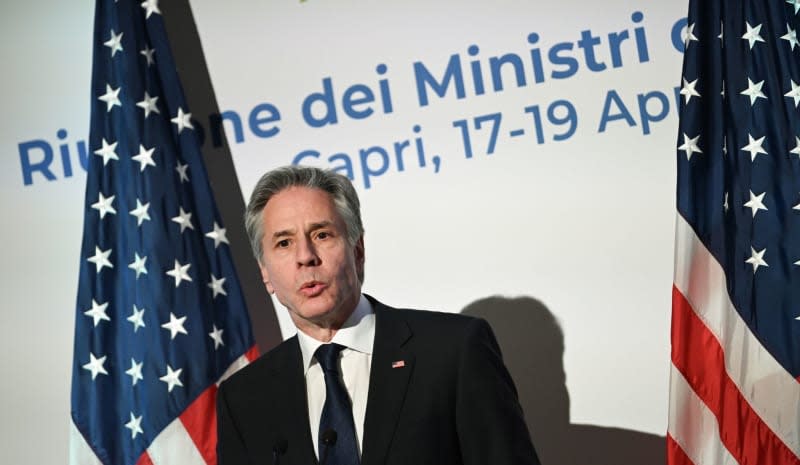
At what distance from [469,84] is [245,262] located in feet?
3.83

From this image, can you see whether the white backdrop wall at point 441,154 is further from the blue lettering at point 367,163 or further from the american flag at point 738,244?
the american flag at point 738,244

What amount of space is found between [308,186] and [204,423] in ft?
4.46

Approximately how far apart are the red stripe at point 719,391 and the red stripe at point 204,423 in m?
1.70

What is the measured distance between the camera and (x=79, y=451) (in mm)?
3650

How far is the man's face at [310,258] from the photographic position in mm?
2650

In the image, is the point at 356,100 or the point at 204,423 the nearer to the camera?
the point at 204,423

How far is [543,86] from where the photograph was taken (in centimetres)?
398

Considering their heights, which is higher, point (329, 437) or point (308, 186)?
point (308, 186)

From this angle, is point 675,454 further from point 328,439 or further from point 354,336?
point 328,439

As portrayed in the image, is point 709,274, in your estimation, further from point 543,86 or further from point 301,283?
point 301,283

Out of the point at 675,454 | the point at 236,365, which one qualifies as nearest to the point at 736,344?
the point at 675,454

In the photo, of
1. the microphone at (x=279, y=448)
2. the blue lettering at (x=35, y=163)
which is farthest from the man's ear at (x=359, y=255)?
the blue lettering at (x=35, y=163)

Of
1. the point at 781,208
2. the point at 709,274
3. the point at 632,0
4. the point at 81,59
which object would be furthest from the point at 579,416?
the point at 81,59

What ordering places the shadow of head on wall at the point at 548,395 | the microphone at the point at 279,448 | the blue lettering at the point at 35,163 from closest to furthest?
the microphone at the point at 279,448
the shadow of head on wall at the point at 548,395
the blue lettering at the point at 35,163
